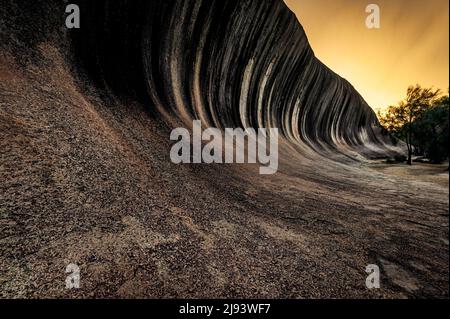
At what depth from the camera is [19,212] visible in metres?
3.89

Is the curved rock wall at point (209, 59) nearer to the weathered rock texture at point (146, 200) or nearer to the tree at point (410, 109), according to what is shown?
the weathered rock texture at point (146, 200)

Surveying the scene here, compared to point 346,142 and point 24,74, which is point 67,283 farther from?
point 346,142

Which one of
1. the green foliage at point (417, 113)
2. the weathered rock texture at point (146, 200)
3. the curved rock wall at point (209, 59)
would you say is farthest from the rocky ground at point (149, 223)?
the green foliage at point (417, 113)

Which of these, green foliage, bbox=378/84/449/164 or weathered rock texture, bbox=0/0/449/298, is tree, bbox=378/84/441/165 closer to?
green foliage, bbox=378/84/449/164

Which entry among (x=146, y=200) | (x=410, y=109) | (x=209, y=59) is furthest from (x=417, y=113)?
(x=146, y=200)

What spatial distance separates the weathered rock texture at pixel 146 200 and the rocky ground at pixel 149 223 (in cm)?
3

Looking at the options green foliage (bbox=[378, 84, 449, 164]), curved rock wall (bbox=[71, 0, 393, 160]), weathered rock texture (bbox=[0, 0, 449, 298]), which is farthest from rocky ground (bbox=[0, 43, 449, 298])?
green foliage (bbox=[378, 84, 449, 164])

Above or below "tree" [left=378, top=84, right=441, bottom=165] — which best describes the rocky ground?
below

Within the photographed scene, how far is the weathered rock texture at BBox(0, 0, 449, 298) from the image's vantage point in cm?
368

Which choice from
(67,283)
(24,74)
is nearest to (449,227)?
(67,283)

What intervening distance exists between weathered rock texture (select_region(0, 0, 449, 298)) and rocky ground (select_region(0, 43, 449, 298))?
28 mm

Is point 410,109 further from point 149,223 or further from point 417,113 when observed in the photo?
point 149,223

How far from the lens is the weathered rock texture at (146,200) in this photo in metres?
3.68

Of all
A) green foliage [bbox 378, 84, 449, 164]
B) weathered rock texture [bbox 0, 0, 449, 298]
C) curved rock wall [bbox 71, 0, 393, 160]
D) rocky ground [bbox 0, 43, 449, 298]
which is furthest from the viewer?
green foliage [bbox 378, 84, 449, 164]
